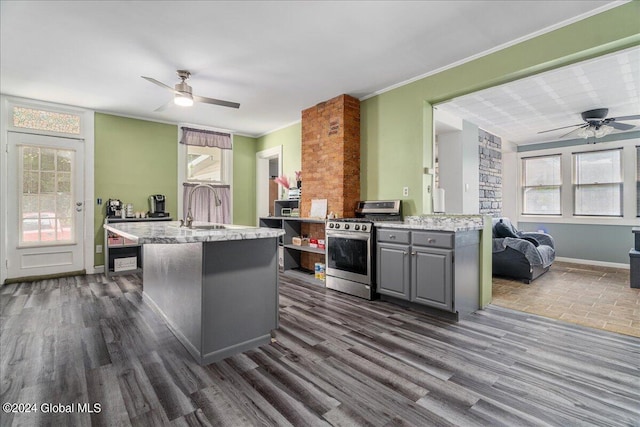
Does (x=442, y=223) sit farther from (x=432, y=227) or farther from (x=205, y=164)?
(x=205, y=164)

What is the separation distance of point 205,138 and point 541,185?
7.07 metres

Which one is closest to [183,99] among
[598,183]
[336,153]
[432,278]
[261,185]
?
[336,153]

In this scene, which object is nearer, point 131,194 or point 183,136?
point 131,194

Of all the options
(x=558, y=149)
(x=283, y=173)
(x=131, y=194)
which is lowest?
(x=131, y=194)

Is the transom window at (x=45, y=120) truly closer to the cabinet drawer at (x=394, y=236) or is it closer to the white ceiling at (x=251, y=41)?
the white ceiling at (x=251, y=41)

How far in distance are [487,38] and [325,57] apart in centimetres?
156

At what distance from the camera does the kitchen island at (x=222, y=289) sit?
84.7 inches

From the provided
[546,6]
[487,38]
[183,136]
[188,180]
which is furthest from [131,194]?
[546,6]

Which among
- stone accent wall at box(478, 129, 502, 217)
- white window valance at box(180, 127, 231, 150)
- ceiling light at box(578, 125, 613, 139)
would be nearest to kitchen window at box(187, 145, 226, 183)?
white window valance at box(180, 127, 231, 150)

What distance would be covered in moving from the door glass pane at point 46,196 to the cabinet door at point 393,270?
4.85 m

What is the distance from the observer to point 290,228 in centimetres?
518

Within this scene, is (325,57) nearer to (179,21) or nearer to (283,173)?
(179,21)

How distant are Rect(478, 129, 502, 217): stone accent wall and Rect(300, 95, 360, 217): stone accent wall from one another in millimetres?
2729

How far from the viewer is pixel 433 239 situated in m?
3.07
